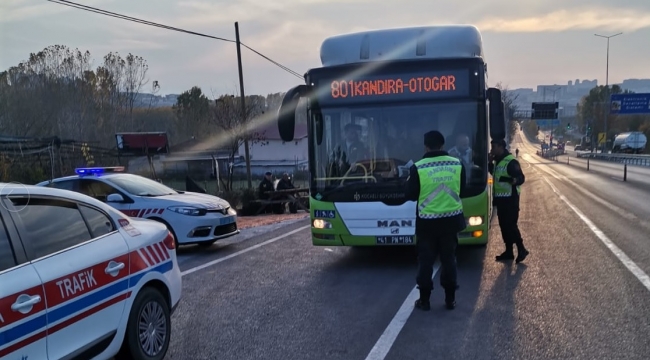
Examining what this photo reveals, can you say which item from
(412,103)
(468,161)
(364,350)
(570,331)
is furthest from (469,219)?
(364,350)

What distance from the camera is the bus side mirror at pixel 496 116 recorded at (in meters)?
8.08

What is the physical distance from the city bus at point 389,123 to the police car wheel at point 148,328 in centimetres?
381

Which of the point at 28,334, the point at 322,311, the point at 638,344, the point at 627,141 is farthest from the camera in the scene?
the point at 627,141

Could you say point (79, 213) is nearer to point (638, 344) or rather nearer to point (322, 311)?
point (322, 311)

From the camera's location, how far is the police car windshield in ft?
35.7

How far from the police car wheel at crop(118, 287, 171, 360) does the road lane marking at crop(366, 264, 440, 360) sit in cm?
180

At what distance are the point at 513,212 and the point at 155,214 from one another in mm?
6215

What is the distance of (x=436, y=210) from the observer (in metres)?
6.38

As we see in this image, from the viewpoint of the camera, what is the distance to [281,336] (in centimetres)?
568

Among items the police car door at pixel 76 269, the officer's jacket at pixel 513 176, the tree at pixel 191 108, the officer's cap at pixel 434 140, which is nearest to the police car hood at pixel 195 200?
the officer's jacket at pixel 513 176

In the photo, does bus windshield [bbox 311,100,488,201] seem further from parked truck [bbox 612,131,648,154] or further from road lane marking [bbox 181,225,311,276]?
parked truck [bbox 612,131,648,154]

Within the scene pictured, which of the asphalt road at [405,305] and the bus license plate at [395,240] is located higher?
the bus license plate at [395,240]

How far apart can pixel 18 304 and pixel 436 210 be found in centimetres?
425

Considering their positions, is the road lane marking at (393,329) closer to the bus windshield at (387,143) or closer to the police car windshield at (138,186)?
the bus windshield at (387,143)
